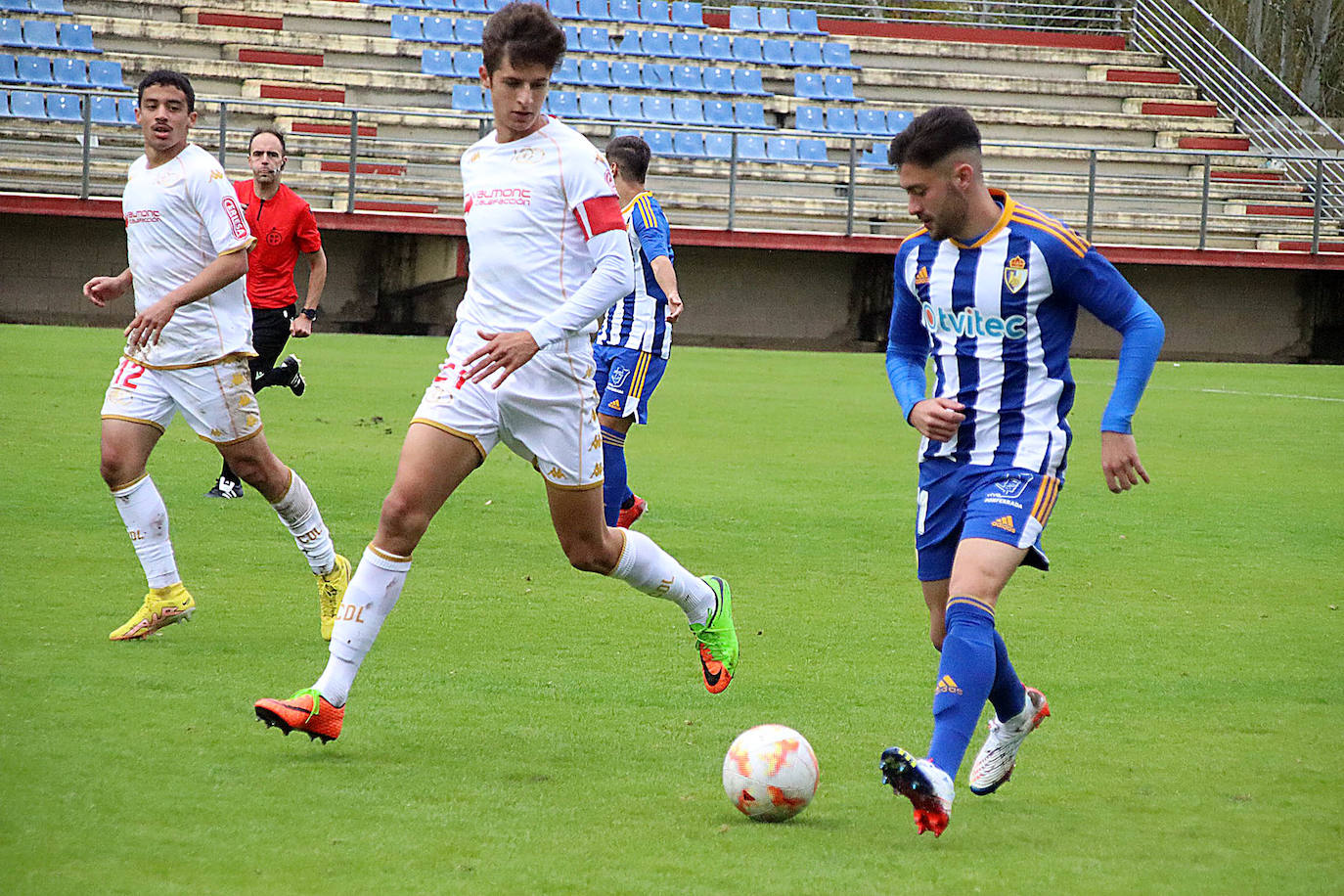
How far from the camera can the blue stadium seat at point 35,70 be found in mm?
25047

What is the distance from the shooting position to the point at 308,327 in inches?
378

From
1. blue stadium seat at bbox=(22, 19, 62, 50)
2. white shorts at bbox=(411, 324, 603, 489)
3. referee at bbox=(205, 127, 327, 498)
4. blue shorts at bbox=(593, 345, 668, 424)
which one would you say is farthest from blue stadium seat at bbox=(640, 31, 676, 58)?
white shorts at bbox=(411, 324, 603, 489)

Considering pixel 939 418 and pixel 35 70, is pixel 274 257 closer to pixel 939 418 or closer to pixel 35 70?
pixel 939 418

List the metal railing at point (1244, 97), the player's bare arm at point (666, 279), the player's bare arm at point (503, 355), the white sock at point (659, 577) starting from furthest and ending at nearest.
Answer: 1. the metal railing at point (1244, 97)
2. the player's bare arm at point (666, 279)
3. the white sock at point (659, 577)
4. the player's bare arm at point (503, 355)

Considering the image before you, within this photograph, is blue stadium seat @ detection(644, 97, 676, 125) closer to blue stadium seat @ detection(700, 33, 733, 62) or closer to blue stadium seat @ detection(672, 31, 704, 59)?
blue stadium seat @ detection(672, 31, 704, 59)

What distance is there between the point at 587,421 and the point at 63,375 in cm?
1271

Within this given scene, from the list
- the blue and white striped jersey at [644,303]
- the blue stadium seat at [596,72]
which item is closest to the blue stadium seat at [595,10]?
the blue stadium seat at [596,72]

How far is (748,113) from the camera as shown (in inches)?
1154

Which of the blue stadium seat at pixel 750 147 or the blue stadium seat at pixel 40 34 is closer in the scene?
the blue stadium seat at pixel 40 34

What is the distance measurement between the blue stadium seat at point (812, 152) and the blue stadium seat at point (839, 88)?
8.12 feet

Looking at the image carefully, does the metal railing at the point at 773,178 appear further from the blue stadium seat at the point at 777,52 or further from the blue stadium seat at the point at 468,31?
the blue stadium seat at the point at 468,31

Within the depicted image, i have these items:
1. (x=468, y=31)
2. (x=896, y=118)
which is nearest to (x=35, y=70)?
(x=468, y=31)

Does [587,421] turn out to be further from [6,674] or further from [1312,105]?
[1312,105]

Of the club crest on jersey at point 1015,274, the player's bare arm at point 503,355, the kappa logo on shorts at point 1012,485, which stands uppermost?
the club crest on jersey at point 1015,274
